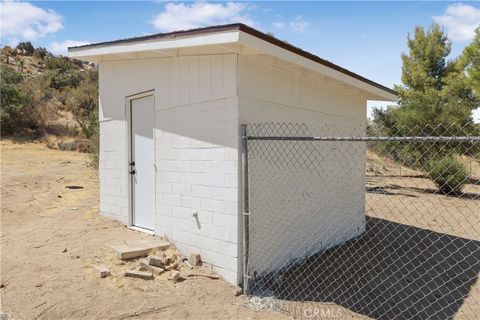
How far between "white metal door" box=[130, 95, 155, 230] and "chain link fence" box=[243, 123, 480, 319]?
2127 millimetres

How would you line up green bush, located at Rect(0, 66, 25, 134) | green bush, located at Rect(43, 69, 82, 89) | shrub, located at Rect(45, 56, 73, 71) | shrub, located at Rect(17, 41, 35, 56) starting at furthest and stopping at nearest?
shrub, located at Rect(17, 41, 35, 56), shrub, located at Rect(45, 56, 73, 71), green bush, located at Rect(43, 69, 82, 89), green bush, located at Rect(0, 66, 25, 134)

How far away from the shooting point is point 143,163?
640 cm

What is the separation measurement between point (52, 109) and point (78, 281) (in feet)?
60.3

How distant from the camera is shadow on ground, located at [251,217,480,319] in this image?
4676mm

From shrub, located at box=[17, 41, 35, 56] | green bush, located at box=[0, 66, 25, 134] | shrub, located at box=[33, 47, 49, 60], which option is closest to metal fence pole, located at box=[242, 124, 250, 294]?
green bush, located at box=[0, 66, 25, 134]

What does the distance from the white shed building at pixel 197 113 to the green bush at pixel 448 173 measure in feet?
26.5

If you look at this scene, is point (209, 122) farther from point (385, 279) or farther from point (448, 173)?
point (448, 173)

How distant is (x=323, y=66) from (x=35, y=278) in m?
4.72

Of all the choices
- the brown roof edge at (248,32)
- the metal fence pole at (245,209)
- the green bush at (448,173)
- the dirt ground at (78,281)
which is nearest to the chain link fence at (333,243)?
the metal fence pole at (245,209)

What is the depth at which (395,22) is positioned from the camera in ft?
24.5

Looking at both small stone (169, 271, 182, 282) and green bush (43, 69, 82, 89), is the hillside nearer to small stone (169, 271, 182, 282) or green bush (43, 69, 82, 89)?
green bush (43, 69, 82, 89)

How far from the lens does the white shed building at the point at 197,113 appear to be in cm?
459

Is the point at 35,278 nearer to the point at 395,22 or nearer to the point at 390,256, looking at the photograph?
the point at 390,256

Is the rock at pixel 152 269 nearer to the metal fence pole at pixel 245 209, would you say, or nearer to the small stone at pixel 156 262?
the small stone at pixel 156 262
